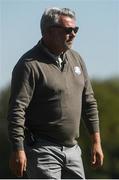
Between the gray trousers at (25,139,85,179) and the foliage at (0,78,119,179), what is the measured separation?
48.3 meters

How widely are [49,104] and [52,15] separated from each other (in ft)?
2.43

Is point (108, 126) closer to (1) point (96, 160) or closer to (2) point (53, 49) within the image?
(1) point (96, 160)

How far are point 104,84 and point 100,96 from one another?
6070 millimetres

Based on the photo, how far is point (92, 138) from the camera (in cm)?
721

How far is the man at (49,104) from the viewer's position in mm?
6660

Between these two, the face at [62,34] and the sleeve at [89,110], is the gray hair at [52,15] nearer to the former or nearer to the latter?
the face at [62,34]

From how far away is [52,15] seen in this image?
6.83 meters

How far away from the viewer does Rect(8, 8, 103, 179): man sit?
6.66 m

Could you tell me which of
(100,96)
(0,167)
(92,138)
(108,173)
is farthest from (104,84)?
(92,138)

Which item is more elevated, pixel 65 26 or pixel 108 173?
pixel 65 26

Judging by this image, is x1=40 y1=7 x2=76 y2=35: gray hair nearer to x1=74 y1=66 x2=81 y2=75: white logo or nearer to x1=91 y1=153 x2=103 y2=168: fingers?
x1=74 y1=66 x2=81 y2=75: white logo

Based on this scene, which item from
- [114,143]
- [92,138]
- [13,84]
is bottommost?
[114,143]

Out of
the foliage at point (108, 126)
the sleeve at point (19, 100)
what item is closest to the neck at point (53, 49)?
the sleeve at point (19, 100)

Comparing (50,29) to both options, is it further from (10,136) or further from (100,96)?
(100,96)
